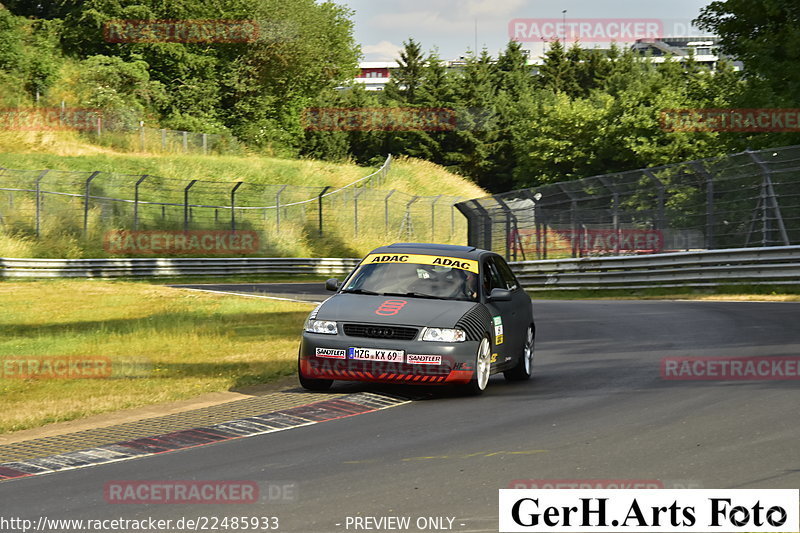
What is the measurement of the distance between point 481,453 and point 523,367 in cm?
468

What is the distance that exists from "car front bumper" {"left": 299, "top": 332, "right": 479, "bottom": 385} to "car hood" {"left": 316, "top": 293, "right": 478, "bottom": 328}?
0.22 metres

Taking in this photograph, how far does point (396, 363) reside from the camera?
1056 centimetres

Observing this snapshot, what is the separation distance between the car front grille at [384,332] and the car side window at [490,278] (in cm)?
147

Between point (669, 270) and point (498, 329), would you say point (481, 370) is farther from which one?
point (669, 270)

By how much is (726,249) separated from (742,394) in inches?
611

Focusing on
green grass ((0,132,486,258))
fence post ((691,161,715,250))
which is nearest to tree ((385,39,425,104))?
green grass ((0,132,486,258))

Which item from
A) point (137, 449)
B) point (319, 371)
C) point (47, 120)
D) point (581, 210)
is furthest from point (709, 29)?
point (47, 120)

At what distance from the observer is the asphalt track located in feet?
21.3

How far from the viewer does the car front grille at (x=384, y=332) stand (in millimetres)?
10656

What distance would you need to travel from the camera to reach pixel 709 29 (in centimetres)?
3556

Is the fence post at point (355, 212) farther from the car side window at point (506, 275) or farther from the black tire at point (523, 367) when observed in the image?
the black tire at point (523, 367)

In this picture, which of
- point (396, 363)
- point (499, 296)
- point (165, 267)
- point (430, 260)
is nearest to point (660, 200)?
point (430, 260)

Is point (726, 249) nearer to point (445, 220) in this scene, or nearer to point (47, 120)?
point (445, 220)

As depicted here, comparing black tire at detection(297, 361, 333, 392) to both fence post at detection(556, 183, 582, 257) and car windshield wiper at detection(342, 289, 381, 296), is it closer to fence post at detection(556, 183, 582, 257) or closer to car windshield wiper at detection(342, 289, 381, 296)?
car windshield wiper at detection(342, 289, 381, 296)
